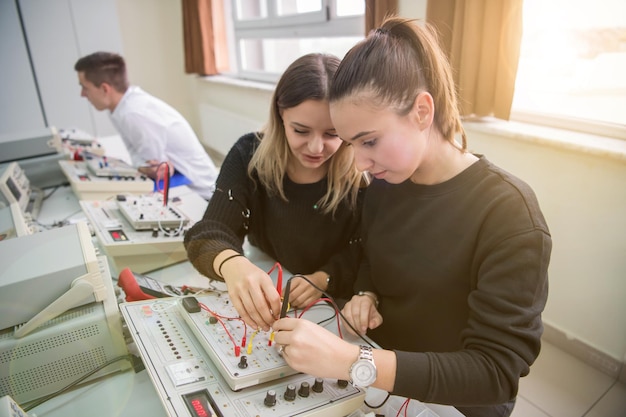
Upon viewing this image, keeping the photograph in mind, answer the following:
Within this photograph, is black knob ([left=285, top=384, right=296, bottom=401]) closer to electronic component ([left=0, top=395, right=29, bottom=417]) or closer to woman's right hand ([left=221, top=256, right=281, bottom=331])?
woman's right hand ([left=221, top=256, right=281, bottom=331])

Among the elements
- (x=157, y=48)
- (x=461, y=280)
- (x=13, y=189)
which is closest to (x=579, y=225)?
(x=461, y=280)

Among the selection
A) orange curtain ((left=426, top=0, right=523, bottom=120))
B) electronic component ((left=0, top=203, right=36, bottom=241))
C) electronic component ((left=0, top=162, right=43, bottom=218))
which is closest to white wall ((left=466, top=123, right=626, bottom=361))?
orange curtain ((left=426, top=0, right=523, bottom=120))

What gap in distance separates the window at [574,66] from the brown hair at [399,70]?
1351 mm

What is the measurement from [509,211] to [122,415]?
0.84 m

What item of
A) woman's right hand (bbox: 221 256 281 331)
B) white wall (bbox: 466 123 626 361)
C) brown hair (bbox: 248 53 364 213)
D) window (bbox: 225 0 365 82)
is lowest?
white wall (bbox: 466 123 626 361)

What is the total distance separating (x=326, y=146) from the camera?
115 centimetres

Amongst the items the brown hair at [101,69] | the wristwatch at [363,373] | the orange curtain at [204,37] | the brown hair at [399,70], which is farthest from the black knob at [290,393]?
the orange curtain at [204,37]

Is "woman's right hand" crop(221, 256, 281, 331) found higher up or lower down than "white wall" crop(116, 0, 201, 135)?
lower down

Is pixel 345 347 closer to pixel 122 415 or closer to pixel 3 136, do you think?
pixel 122 415

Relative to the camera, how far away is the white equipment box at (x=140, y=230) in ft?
4.35

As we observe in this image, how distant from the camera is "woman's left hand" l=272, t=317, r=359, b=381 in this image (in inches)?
28.4

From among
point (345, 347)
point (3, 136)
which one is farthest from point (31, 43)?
point (345, 347)

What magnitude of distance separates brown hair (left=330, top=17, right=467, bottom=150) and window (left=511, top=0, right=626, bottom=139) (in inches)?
53.2

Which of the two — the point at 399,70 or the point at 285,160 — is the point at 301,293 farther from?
the point at 399,70
